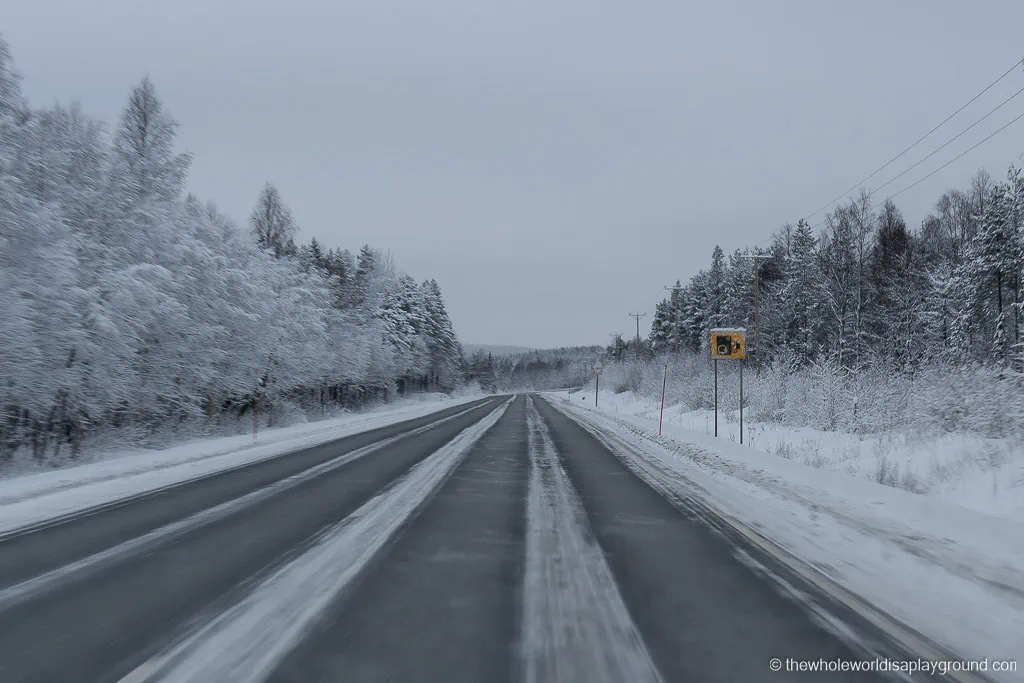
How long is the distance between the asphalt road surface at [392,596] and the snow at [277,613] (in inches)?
0.7

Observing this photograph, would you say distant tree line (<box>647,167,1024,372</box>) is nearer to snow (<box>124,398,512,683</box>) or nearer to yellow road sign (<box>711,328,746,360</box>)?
yellow road sign (<box>711,328,746,360</box>)

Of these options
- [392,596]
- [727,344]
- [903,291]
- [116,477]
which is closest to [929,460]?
[727,344]

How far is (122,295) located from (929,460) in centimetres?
1947

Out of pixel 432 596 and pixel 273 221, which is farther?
pixel 273 221

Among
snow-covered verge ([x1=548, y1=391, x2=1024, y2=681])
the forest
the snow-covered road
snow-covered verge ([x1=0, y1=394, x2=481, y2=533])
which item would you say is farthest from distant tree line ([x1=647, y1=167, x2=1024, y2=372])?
snow-covered verge ([x1=0, y1=394, x2=481, y2=533])

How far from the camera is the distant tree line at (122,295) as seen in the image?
46.4 feet

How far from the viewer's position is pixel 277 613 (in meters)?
4.52

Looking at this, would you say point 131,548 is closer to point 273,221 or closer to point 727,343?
point 727,343

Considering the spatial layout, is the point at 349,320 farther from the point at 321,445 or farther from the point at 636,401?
the point at 321,445

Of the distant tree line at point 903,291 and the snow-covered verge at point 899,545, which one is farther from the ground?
the distant tree line at point 903,291

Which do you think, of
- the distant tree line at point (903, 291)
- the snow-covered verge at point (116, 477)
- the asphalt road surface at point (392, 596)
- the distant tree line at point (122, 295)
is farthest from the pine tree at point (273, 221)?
the asphalt road surface at point (392, 596)

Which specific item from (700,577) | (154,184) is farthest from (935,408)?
(154,184)

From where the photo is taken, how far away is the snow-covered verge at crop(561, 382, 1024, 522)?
969 centimetres

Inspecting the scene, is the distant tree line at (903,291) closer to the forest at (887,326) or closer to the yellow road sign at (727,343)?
the forest at (887,326)
